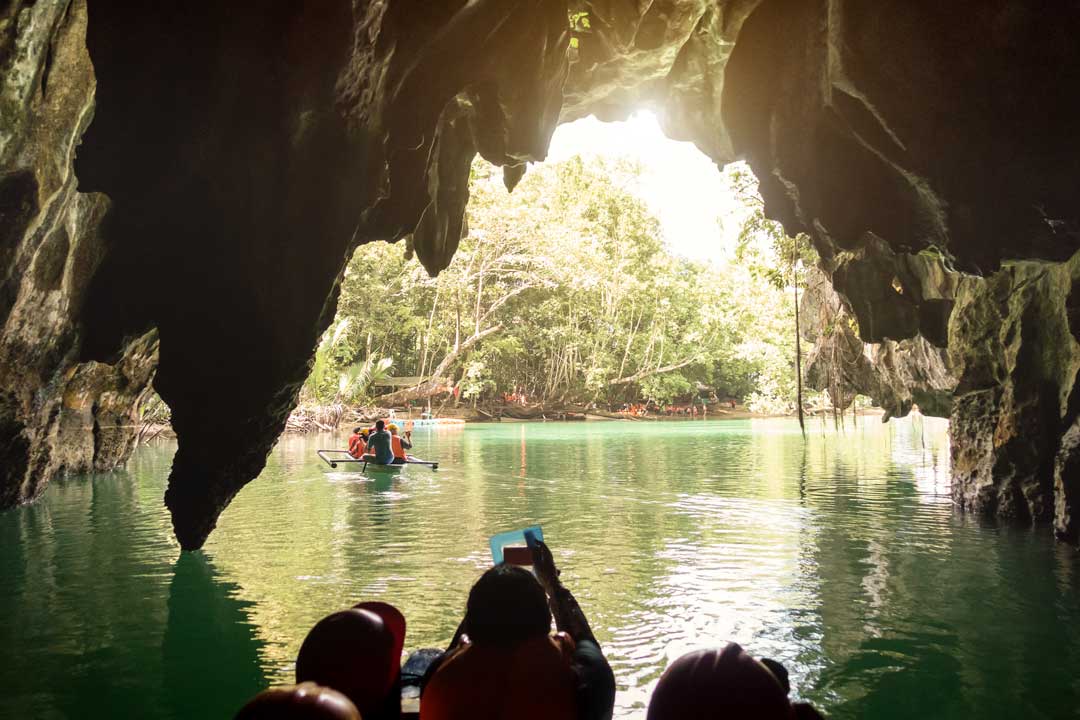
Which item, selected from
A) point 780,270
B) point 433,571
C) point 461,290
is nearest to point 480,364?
point 461,290

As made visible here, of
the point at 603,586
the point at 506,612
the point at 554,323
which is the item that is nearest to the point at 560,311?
the point at 554,323

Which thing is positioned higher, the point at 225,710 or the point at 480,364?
the point at 480,364

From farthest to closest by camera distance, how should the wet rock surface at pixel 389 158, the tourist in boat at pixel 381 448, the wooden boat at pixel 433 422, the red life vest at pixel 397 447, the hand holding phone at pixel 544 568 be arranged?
the wooden boat at pixel 433 422, the red life vest at pixel 397 447, the tourist in boat at pixel 381 448, the wet rock surface at pixel 389 158, the hand holding phone at pixel 544 568

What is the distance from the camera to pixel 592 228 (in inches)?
1713

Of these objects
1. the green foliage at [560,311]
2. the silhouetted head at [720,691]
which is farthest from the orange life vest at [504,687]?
the green foliage at [560,311]

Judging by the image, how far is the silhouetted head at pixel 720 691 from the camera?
1580 millimetres

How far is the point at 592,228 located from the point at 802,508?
1315 inches

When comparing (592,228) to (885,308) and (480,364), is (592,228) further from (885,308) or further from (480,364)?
(885,308)

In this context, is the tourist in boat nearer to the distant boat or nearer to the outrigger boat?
the outrigger boat

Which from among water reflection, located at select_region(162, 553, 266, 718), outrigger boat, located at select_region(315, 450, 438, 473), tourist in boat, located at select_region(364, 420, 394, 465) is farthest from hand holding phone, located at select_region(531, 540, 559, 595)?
outrigger boat, located at select_region(315, 450, 438, 473)

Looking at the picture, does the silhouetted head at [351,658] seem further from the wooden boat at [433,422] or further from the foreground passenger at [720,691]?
the wooden boat at [433,422]

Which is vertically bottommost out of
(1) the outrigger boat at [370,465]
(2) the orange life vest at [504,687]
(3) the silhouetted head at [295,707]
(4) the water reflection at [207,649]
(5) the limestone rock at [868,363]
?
(4) the water reflection at [207,649]

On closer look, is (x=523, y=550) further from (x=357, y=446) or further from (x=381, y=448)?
(x=357, y=446)

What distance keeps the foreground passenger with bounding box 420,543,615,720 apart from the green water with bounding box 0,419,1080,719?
2.25 m
